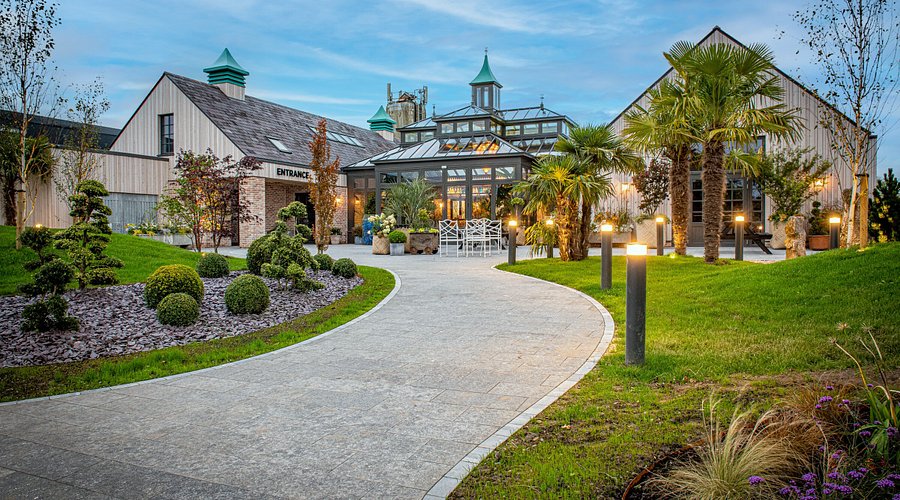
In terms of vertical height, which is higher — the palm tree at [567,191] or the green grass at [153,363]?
the palm tree at [567,191]

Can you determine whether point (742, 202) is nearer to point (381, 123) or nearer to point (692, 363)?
point (692, 363)

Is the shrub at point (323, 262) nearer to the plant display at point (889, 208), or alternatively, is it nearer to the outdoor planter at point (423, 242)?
the outdoor planter at point (423, 242)

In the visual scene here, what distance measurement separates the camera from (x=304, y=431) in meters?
3.33

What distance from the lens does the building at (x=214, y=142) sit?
72.2ft

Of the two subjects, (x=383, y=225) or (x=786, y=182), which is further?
(x=383, y=225)

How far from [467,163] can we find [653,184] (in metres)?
7.59

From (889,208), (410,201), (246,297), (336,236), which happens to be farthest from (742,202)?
(246,297)

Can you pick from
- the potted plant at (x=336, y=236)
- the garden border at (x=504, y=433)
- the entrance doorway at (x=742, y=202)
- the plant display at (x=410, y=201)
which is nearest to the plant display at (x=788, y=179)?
the entrance doorway at (x=742, y=202)

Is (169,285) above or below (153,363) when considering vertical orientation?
above

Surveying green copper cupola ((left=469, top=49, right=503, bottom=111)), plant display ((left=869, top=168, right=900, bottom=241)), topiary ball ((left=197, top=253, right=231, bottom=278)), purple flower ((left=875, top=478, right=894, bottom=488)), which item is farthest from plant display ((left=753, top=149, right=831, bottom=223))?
purple flower ((left=875, top=478, right=894, bottom=488))

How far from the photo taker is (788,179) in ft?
60.3

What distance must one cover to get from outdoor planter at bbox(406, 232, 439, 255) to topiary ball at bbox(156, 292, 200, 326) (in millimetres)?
11954

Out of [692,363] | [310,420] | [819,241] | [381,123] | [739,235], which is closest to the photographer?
[310,420]

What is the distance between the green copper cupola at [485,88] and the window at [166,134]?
14.8 m
